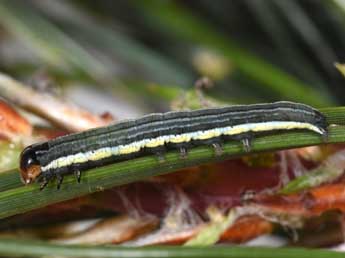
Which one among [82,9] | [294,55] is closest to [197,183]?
[294,55]

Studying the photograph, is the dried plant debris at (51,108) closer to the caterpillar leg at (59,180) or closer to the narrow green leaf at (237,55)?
the caterpillar leg at (59,180)

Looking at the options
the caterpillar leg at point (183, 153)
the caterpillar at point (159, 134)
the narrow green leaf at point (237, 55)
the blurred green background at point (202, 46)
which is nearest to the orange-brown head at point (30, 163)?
the caterpillar at point (159, 134)

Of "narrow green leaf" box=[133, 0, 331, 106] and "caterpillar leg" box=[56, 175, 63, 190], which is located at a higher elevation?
"narrow green leaf" box=[133, 0, 331, 106]

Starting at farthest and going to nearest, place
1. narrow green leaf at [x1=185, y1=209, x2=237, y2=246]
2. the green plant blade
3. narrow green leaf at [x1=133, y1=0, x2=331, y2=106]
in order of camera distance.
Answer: narrow green leaf at [x1=133, y1=0, x2=331, y2=106] < narrow green leaf at [x1=185, y1=209, x2=237, y2=246] < the green plant blade

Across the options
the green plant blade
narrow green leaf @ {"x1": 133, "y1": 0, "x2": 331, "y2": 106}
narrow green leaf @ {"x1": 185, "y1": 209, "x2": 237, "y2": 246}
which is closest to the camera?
the green plant blade

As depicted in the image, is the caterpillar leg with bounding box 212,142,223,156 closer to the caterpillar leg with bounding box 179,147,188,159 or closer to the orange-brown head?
the caterpillar leg with bounding box 179,147,188,159

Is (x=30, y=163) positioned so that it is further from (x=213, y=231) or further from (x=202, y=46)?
(x=202, y=46)

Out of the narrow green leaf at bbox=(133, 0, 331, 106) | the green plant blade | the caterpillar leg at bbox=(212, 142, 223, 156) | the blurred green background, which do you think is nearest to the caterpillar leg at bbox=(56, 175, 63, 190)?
the green plant blade
